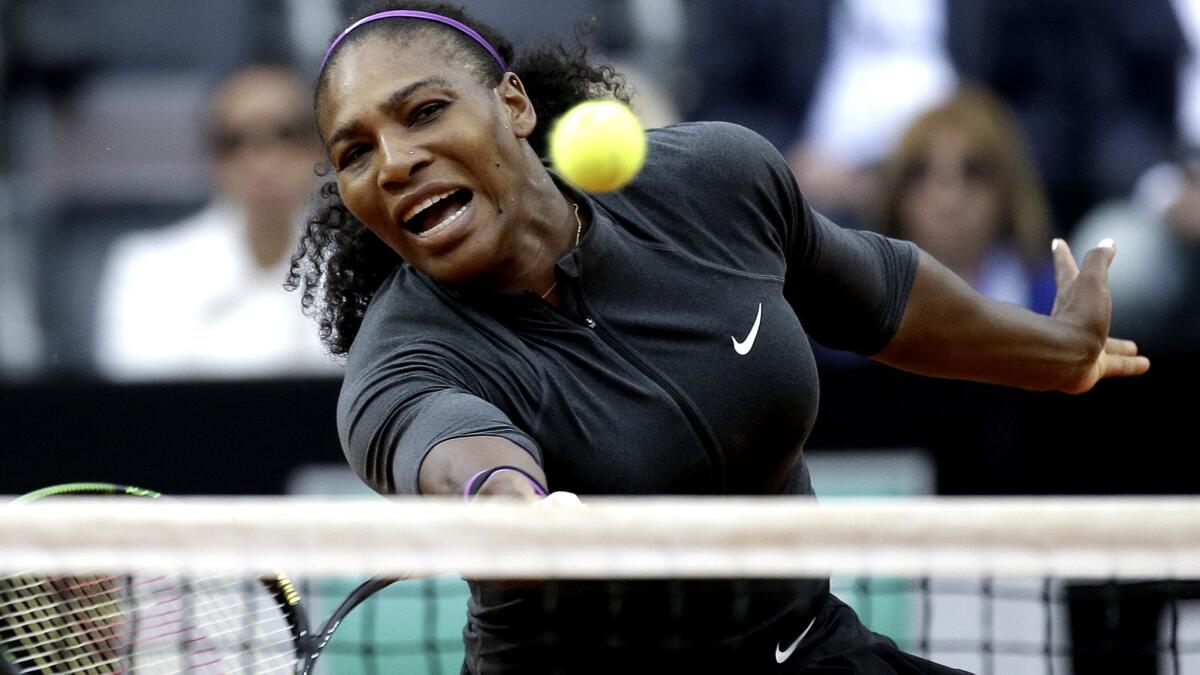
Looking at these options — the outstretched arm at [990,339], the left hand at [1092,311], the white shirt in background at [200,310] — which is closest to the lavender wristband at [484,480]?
the outstretched arm at [990,339]

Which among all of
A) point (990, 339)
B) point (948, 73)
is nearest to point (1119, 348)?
point (990, 339)

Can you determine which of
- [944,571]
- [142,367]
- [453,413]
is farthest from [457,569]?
[142,367]

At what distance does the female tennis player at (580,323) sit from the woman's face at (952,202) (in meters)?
2.63

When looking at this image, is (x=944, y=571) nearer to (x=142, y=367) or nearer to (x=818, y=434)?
(x=818, y=434)

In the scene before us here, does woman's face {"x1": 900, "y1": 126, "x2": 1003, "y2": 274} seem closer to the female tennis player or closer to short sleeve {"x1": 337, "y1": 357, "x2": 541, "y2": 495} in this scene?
the female tennis player

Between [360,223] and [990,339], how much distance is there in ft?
4.07

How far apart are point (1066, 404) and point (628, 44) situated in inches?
83.1

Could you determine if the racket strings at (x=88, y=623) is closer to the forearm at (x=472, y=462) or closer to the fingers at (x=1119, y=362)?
the forearm at (x=472, y=462)

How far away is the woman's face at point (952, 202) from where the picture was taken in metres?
5.88

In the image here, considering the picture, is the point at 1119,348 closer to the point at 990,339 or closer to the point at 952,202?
the point at 990,339

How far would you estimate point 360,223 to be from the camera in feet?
11.0

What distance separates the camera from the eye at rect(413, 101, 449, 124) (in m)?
2.99

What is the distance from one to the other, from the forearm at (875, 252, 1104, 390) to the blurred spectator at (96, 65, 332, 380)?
2905 millimetres

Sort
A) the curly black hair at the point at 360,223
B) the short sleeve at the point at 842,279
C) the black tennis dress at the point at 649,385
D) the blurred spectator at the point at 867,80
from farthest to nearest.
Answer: the blurred spectator at the point at 867,80, the short sleeve at the point at 842,279, the curly black hair at the point at 360,223, the black tennis dress at the point at 649,385
